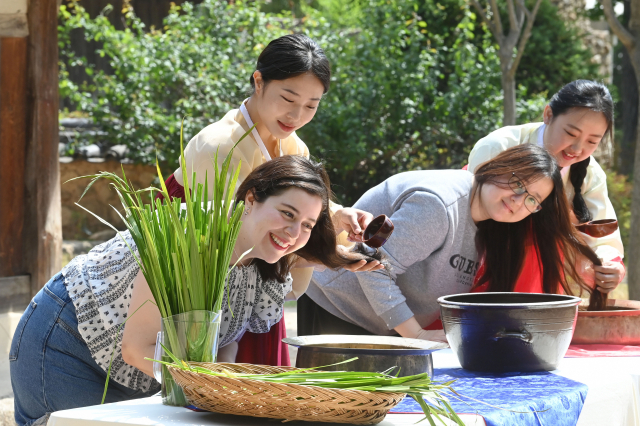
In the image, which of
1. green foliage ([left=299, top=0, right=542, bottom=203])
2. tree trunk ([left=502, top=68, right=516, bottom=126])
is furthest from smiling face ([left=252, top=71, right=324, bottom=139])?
green foliage ([left=299, top=0, right=542, bottom=203])

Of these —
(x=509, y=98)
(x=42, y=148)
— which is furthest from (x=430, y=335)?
(x=509, y=98)

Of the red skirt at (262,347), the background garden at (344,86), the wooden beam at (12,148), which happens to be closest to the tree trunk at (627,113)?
the background garden at (344,86)

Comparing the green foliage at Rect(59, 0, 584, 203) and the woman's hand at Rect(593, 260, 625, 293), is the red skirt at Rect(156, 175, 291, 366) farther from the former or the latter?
the green foliage at Rect(59, 0, 584, 203)

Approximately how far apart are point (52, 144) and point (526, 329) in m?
4.03

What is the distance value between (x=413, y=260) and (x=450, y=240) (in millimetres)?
140

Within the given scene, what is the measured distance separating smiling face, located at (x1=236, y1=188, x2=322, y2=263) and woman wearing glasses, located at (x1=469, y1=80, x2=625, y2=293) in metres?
1.15

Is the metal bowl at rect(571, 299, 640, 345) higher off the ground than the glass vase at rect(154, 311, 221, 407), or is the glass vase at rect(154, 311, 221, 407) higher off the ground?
the glass vase at rect(154, 311, 221, 407)

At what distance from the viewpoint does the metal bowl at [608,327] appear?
2.08 meters

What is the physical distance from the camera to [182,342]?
1247mm

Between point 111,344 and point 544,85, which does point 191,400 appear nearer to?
point 111,344

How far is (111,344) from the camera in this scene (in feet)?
5.65

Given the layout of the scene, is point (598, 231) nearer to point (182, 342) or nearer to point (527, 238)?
point (527, 238)

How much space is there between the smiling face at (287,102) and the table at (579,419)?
83 centimetres

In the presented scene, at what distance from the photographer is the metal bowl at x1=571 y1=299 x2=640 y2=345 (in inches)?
81.8
